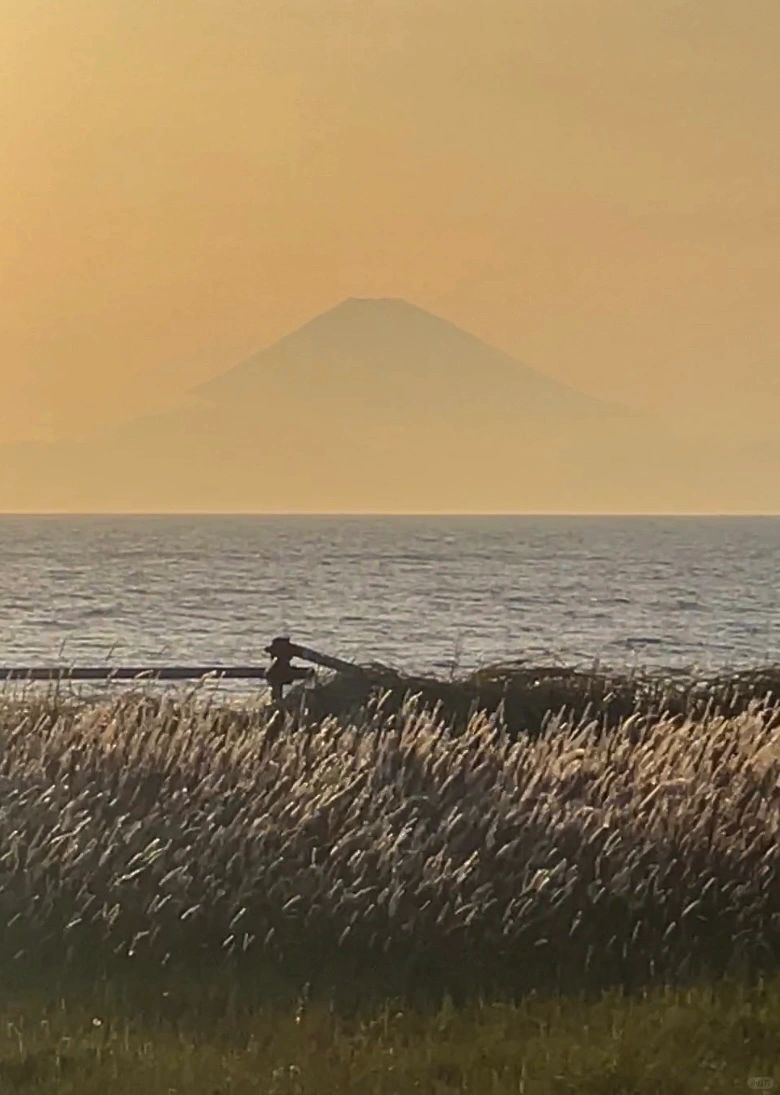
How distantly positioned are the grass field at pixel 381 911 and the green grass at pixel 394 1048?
→ 0.02 metres

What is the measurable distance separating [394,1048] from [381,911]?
167 cm

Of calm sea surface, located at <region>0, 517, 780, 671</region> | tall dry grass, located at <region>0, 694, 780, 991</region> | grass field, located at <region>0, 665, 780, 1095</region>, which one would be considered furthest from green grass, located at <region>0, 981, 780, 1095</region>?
calm sea surface, located at <region>0, 517, 780, 671</region>

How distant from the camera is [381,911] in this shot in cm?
876

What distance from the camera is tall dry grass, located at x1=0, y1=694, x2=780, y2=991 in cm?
848

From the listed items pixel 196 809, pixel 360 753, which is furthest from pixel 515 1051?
pixel 360 753

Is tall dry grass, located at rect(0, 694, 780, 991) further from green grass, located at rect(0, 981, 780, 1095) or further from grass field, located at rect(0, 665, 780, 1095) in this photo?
green grass, located at rect(0, 981, 780, 1095)

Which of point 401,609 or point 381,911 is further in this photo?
point 401,609

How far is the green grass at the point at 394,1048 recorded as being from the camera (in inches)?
263

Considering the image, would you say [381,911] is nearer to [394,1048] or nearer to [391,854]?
[391,854]

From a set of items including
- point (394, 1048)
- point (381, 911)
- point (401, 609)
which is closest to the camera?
point (394, 1048)

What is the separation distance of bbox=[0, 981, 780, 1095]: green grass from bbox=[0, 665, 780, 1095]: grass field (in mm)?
17

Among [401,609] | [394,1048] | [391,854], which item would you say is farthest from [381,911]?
[401,609]

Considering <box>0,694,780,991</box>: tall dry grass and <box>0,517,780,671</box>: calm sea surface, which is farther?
<box>0,517,780,671</box>: calm sea surface

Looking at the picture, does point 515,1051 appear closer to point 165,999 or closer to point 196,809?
point 165,999
